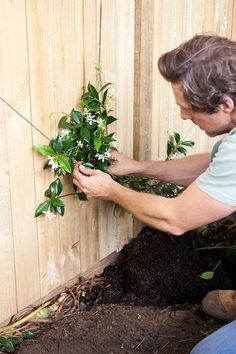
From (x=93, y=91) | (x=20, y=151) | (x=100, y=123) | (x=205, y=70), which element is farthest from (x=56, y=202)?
(x=205, y=70)

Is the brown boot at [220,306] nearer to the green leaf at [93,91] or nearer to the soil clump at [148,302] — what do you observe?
the soil clump at [148,302]

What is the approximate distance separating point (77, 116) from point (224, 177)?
2.40ft

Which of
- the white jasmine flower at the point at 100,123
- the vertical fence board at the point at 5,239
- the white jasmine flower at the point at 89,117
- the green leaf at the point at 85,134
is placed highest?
the white jasmine flower at the point at 89,117

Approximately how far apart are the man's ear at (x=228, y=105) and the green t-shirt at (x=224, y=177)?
0.09m

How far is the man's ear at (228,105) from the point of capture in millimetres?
1623

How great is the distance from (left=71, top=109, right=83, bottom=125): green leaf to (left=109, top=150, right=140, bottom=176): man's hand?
25cm

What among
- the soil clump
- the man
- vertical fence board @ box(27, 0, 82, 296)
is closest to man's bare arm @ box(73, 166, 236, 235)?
the man

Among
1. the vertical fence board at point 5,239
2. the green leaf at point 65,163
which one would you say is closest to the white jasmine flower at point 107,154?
the green leaf at point 65,163

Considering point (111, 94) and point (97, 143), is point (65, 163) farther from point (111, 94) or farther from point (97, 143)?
point (111, 94)

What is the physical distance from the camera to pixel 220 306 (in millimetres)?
2145

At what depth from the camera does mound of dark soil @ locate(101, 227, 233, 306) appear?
92.2 inches

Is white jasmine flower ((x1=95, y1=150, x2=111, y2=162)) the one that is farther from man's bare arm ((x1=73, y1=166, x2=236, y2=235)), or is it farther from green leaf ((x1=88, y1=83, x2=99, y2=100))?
green leaf ((x1=88, y1=83, x2=99, y2=100))

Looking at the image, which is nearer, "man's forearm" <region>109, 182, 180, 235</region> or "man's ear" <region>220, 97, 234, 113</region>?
"man's ear" <region>220, 97, 234, 113</region>

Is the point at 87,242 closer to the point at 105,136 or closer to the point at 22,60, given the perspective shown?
the point at 105,136
